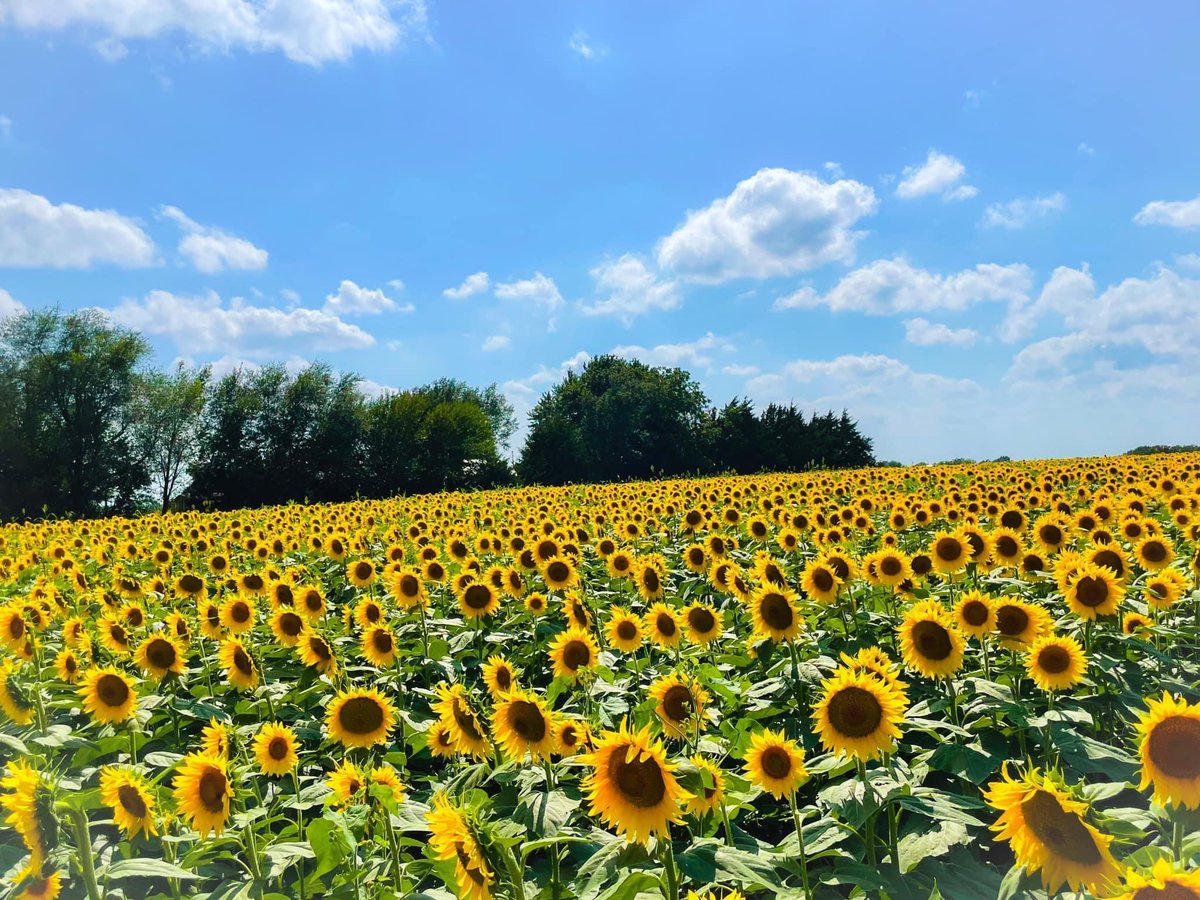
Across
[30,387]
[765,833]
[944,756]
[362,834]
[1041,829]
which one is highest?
[30,387]

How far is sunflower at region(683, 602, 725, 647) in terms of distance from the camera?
228 inches

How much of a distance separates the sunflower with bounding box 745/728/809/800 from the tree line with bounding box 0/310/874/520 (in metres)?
50.6

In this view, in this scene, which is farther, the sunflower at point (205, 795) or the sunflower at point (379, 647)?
the sunflower at point (379, 647)

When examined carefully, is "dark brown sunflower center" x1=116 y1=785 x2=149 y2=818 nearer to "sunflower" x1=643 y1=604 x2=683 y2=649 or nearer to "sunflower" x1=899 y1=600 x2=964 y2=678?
"sunflower" x1=643 y1=604 x2=683 y2=649

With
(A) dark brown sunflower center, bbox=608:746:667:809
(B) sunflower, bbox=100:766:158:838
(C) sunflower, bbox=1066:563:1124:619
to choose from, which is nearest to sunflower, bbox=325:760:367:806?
(B) sunflower, bbox=100:766:158:838

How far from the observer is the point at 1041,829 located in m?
2.52

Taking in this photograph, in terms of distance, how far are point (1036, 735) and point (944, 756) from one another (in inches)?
28.0

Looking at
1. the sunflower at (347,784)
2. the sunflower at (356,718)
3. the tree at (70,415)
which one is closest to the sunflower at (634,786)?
the sunflower at (347,784)

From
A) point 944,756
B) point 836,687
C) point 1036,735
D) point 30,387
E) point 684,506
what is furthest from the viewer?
point 30,387

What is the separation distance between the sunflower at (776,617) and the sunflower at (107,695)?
426 centimetres

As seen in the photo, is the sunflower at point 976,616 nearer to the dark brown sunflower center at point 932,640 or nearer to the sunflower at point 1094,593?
the dark brown sunflower center at point 932,640

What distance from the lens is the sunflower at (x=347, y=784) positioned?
3.87m

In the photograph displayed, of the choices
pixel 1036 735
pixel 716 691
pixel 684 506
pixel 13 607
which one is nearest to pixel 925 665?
pixel 1036 735

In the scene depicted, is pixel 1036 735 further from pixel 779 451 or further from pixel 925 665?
pixel 779 451
